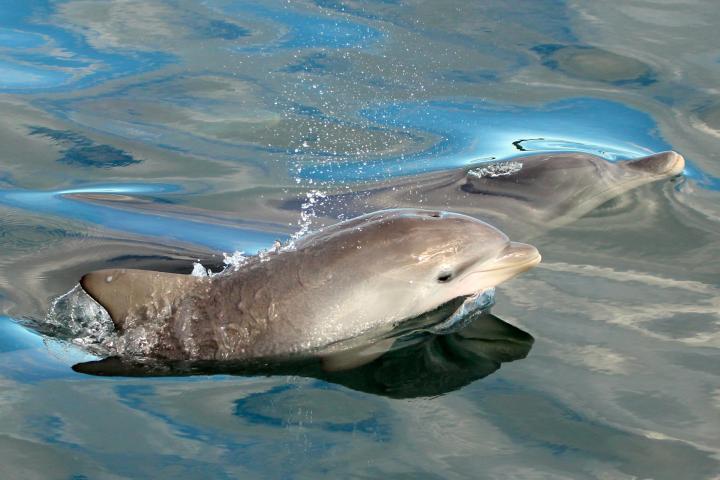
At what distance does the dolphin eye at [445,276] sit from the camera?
725 cm

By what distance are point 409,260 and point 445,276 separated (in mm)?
289

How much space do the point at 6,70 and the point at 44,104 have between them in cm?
137

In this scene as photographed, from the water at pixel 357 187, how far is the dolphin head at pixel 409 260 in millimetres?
331

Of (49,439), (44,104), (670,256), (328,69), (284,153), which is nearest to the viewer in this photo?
(49,439)

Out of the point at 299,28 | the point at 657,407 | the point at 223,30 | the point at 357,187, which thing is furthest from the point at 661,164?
the point at 223,30

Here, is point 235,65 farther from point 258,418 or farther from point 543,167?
point 258,418

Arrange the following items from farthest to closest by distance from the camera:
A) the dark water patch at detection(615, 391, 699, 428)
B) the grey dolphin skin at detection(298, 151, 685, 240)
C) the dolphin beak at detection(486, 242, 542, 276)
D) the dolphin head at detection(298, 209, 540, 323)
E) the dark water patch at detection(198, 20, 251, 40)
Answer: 1. the dark water patch at detection(198, 20, 251, 40)
2. the grey dolphin skin at detection(298, 151, 685, 240)
3. the dolphin beak at detection(486, 242, 542, 276)
4. the dolphin head at detection(298, 209, 540, 323)
5. the dark water patch at detection(615, 391, 699, 428)

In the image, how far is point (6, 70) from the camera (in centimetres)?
1360

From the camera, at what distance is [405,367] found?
685 cm

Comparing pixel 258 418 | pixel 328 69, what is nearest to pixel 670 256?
pixel 258 418

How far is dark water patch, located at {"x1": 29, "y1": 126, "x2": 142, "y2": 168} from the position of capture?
36.4ft

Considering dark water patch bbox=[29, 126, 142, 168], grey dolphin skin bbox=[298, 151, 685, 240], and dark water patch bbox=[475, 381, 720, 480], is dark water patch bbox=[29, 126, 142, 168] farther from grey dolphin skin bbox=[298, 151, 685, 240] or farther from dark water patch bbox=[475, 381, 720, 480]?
dark water patch bbox=[475, 381, 720, 480]

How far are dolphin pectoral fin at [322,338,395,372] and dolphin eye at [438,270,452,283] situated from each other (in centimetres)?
55

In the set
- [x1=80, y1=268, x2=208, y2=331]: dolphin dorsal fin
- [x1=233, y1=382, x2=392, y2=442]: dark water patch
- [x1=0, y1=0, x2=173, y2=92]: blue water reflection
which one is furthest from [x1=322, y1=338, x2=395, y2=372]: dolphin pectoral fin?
[x1=0, y1=0, x2=173, y2=92]: blue water reflection
